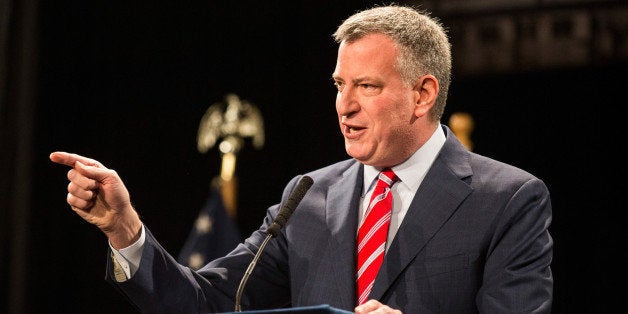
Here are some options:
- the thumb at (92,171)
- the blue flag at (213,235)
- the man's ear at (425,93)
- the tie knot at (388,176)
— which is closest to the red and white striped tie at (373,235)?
the tie knot at (388,176)

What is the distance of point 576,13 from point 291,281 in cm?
320

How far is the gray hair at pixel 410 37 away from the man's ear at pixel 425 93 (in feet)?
0.06

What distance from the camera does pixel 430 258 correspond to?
7.31 feet

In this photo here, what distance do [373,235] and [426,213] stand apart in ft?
Answer: 0.50

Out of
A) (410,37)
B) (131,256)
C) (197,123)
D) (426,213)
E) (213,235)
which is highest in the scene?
(410,37)

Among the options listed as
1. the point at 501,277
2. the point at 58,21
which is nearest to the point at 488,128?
the point at 58,21

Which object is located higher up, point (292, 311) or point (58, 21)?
point (58, 21)

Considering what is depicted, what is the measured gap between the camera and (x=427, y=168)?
245 centimetres

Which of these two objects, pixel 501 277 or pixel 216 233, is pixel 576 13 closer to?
pixel 216 233

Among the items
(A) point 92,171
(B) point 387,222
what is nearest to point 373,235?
(B) point 387,222

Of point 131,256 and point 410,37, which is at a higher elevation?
point 410,37

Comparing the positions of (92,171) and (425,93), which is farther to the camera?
Answer: (425,93)

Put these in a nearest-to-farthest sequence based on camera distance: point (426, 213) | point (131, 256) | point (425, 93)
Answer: point (131, 256) → point (426, 213) → point (425, 93)

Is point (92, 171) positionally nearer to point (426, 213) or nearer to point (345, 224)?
point (345, 224)
